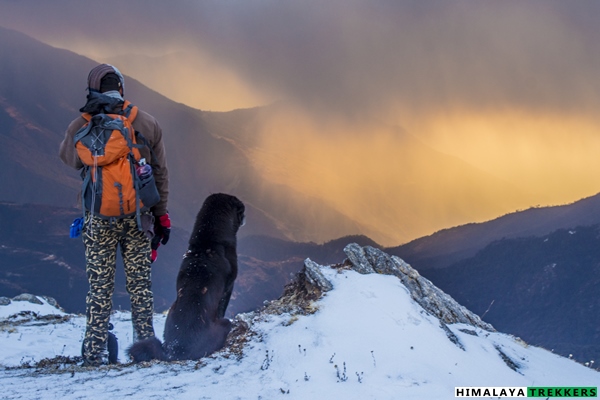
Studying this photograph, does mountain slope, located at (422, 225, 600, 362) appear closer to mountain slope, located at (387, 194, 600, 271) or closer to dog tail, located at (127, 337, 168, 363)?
mountain slope, located at (387, 194, 600, 271)

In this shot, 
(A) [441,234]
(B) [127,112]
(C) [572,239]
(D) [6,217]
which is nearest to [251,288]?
(A) [441,234]

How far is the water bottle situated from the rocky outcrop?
558cm

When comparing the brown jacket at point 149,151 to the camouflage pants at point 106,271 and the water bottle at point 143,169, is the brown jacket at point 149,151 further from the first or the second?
the camouflage pants at point 106,271

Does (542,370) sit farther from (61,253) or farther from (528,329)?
(61,253)

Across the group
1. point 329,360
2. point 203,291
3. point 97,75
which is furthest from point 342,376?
point 97,75

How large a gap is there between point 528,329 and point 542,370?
24830 millimetres

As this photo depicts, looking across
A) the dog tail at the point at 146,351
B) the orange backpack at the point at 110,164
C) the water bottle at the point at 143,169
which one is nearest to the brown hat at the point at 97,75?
the orange backpack at the point at 110,164

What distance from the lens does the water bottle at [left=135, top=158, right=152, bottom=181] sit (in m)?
6.30

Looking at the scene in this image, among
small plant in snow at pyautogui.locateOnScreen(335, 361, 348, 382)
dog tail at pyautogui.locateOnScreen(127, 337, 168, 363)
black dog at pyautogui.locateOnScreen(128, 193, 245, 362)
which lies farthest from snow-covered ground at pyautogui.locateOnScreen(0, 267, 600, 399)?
black dog at pyautogui.locateOnScreen(128, 193, 245, 362)

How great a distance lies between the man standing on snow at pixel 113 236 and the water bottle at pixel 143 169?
0.22 metres

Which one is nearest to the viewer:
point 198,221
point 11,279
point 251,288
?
point 198,221

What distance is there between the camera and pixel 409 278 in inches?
436

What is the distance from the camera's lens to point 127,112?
6.38 meters

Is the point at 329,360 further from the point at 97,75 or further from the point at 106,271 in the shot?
the point at 97,75
